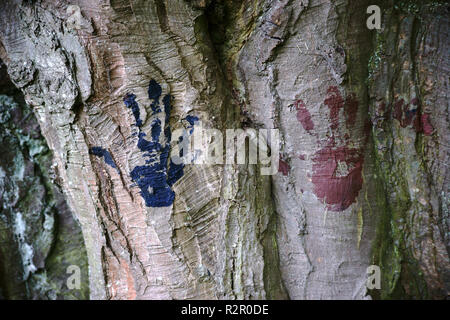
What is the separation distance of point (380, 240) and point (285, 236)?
0.30m

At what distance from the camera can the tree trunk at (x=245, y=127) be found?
952 mm

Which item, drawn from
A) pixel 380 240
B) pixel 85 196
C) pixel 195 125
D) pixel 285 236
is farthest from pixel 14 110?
pixel 380 240

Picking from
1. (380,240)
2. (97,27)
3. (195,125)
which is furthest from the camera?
(380,240)

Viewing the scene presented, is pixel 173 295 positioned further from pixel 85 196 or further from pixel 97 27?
pixel 97 27

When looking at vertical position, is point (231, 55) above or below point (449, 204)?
above

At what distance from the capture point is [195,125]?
1.02 m

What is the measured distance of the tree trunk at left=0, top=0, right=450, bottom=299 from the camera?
952 mm

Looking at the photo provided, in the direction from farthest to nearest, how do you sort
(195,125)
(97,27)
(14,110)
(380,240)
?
(14,110), (380,240), (195,125), (97,27)
